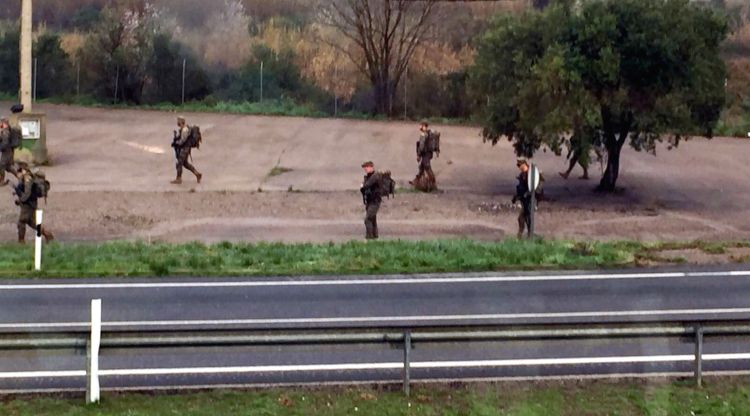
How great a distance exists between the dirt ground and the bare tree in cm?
452

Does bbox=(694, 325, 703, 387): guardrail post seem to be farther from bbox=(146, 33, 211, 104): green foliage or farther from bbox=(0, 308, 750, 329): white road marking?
bbox=(146, 33, 211, 104): green foliage

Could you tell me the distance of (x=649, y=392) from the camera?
1012cm

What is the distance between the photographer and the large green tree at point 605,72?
26.9 m

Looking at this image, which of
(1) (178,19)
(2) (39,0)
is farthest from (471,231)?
(2) (39,0)

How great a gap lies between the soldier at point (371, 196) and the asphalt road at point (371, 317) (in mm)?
4266

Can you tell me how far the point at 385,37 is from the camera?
154ft

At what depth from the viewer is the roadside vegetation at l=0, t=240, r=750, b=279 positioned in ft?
60.7

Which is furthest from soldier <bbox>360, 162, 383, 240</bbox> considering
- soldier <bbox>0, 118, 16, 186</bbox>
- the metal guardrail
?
the metal guardrail

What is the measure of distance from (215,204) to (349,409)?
18.2m

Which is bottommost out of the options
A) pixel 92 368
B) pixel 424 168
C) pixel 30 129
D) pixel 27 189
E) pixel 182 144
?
pixel 92 368

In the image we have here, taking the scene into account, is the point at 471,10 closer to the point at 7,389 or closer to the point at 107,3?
the point at 107,3

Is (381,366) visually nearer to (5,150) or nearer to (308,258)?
(308,258)

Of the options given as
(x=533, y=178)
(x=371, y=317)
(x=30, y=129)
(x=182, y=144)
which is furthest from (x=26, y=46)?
(x=371, y=317)

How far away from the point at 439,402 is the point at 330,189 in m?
20.3
